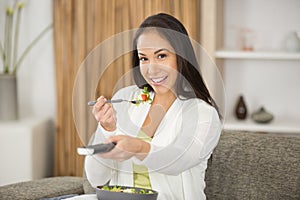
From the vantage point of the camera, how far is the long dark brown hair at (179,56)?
160 cm

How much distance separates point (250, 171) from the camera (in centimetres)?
221

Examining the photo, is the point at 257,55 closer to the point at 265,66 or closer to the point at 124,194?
the point at 265,66

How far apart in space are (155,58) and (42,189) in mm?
970

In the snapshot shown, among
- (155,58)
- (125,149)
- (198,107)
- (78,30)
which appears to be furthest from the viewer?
(78,30)

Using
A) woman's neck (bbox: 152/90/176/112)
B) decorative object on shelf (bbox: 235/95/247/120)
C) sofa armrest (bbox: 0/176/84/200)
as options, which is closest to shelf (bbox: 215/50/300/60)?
decorative object on shelf (bbox: 235/95/247/120)

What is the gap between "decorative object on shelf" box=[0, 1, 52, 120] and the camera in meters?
3.41

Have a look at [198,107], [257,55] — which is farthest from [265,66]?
[198,107]

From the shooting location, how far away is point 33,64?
363 cm

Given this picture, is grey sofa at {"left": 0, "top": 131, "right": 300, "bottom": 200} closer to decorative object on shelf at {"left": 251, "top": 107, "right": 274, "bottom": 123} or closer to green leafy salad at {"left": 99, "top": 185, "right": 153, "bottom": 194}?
green leafy salad at {"left": 99, "top": 185, "right": 153, "bottom": 194}

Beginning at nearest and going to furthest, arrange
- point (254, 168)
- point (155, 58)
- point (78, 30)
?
1. point (155, 58)
2. point (254, 168)
3. point (78, 30)

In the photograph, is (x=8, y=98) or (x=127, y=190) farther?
(x=8, y=98)

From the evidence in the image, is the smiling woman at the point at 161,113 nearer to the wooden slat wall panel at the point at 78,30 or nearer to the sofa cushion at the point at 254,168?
the sofa cushion at the point at 254,168

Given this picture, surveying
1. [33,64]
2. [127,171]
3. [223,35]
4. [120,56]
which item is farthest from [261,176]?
[33,64]

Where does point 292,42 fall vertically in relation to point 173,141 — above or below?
above
